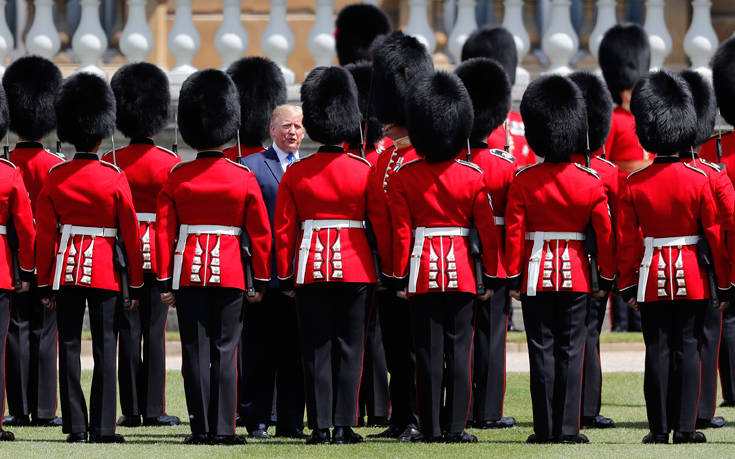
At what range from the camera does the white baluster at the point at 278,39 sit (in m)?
13.6

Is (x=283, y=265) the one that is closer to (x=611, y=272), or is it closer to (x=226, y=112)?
(x=226, y=112)

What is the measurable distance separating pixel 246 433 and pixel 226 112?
4.76 feet

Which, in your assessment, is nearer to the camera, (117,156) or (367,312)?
(367,312)

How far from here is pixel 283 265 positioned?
377 inches

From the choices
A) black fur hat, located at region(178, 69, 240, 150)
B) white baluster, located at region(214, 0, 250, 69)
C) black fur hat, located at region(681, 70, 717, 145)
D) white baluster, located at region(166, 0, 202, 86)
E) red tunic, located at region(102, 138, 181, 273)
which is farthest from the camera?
white baluster, located at region(166, 0, 202, 86)

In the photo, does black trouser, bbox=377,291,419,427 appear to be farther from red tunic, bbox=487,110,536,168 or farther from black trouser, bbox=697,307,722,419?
red tunic, bbox=487,110,536,168

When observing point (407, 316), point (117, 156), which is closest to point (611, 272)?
point (407, 316)

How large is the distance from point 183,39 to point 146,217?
3.44m

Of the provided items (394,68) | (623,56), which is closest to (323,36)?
(623,56)

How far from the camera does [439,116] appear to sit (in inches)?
379

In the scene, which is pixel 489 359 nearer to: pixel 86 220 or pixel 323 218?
pixel 323 218

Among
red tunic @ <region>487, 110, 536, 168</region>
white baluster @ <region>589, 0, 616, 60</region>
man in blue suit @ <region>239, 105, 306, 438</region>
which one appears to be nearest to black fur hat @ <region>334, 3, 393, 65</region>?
red tunic @ <region>487, 110, 536, 168</region>

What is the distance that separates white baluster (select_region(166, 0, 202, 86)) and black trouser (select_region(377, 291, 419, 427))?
393cm

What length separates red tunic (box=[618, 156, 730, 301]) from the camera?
9.39m
